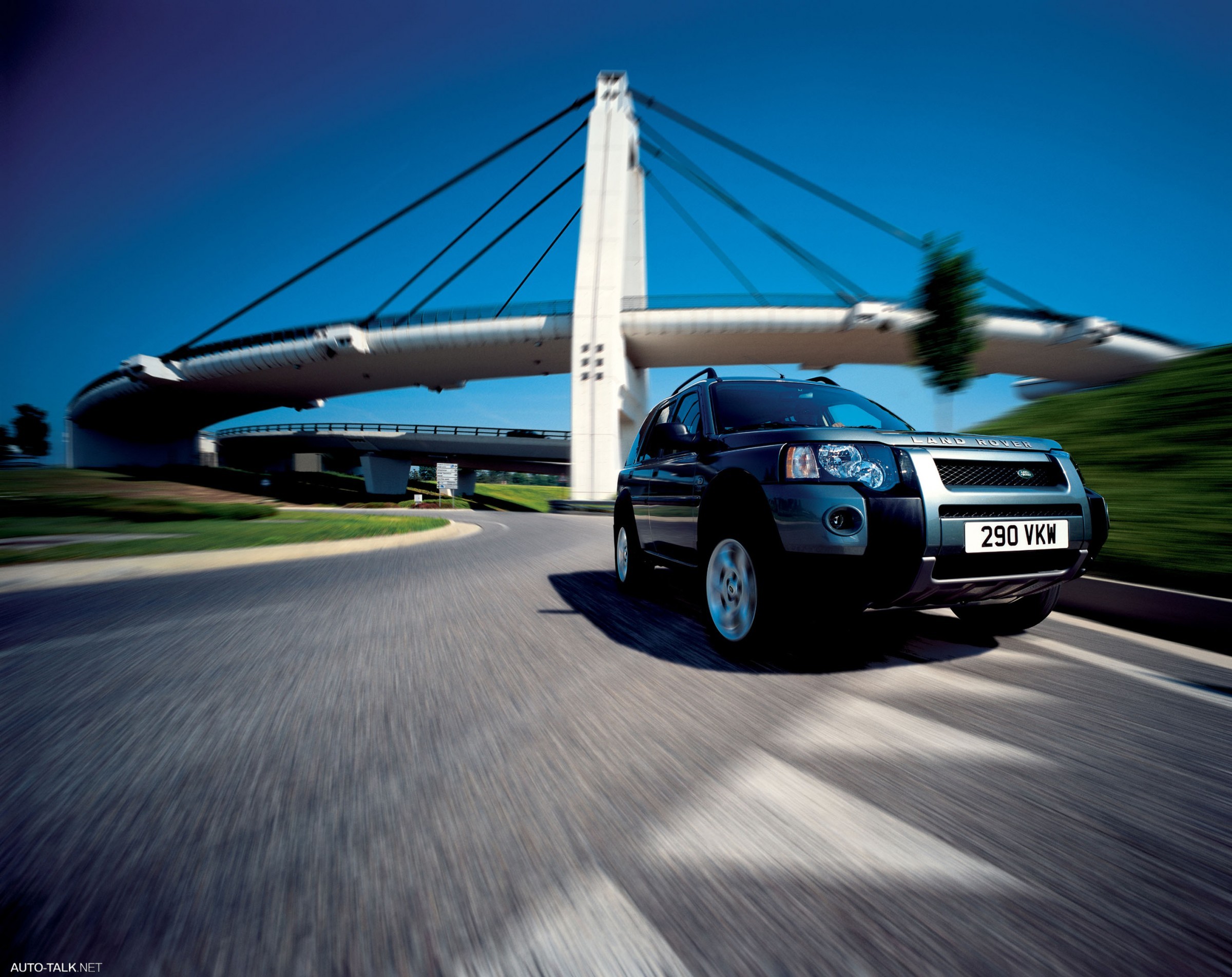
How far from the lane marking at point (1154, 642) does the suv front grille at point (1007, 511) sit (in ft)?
4.43

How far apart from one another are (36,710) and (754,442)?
390cm

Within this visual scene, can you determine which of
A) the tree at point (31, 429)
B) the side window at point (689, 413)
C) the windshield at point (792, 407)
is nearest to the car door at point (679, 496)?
the side window at point (689, 413)

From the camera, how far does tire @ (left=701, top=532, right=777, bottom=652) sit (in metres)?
3.23

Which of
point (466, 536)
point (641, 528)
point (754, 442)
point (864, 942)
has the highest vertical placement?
point (754, 442)

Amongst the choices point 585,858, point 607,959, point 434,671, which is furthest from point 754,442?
point 607,959

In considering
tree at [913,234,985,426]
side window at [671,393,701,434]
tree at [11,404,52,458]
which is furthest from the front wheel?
tree at [11,404,52,458]

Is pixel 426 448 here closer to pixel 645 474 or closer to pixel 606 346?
pixel 606 346

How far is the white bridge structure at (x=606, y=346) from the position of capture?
1347 inches

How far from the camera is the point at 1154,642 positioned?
397 cm

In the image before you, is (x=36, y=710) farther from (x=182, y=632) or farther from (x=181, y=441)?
(x=181, y=441)

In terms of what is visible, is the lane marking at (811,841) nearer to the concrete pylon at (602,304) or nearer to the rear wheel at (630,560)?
the rear wheel at (630,560)

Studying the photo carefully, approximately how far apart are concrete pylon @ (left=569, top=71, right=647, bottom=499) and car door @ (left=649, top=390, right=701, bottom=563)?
28.2m

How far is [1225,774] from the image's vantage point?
203 centimetres

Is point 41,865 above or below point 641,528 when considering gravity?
below
